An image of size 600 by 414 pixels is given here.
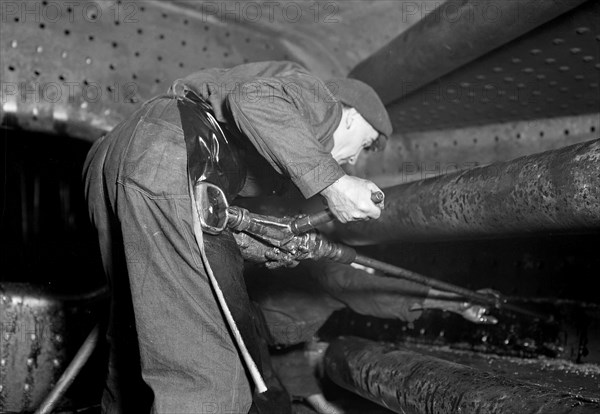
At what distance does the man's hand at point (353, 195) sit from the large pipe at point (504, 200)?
286 millimetres

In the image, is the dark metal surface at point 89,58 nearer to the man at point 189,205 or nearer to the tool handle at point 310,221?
the man at point 189,205

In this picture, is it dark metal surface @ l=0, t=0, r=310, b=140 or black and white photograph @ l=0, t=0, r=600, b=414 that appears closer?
black and white photograph @ l=0, t=0, r=600, b=414

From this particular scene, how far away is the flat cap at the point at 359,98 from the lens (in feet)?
4.63

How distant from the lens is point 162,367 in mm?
1188

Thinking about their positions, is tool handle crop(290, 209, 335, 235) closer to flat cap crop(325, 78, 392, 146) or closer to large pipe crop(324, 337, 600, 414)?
flat cap crop(325, 78, 392, 146)

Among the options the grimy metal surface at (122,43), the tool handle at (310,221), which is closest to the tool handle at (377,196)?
the tool handle at (310,221)

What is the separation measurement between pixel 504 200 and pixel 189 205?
644 mm

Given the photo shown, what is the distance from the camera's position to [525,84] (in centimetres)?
161

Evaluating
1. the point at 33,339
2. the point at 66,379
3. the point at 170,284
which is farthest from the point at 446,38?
the point at 33,339

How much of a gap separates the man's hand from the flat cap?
1.06ft

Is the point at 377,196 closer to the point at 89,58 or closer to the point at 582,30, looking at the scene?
the point at 582,30

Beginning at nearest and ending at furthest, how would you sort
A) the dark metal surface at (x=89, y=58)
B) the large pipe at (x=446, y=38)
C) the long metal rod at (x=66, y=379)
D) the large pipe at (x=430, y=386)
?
the large pipe at (x=430, y=386) → the large pipe at (x=446, y=38) → the long metal rod at (x=66, y=379) → the dark metal surface at (x=89, y=58)

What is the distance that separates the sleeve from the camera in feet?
3.68

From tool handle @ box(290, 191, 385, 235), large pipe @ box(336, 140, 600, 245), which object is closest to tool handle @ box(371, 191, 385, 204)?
tool handle @ box(290, 191, 385, 235)
